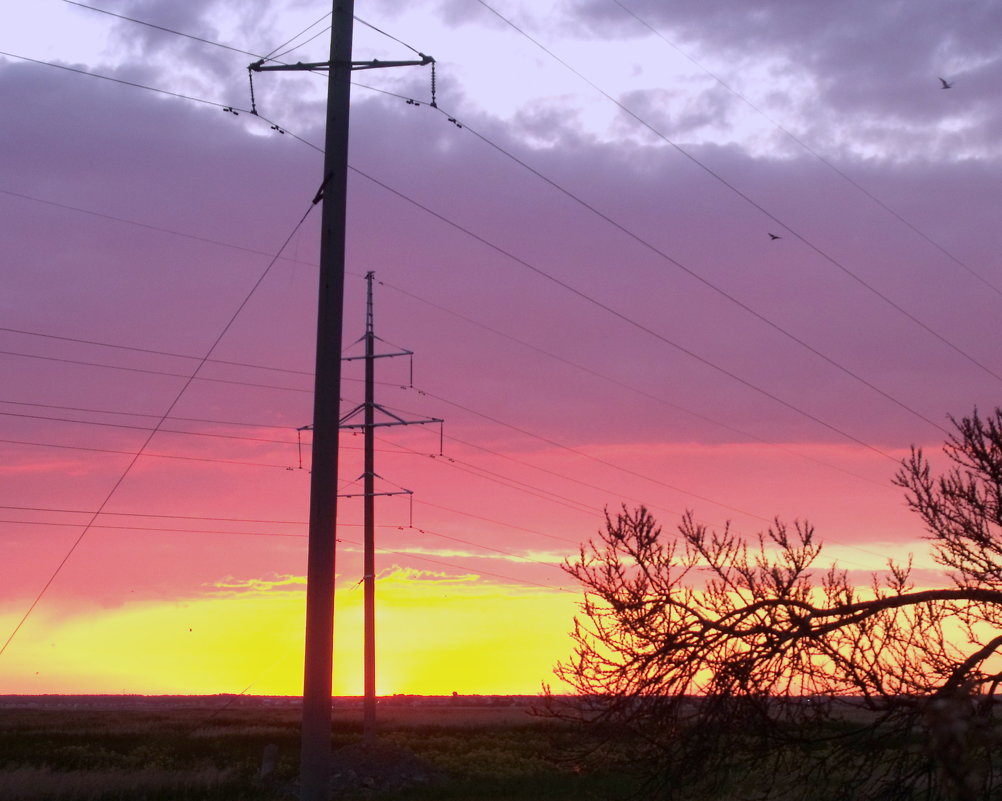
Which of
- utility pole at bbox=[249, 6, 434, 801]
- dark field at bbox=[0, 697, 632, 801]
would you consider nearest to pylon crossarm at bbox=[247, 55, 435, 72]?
utility pole at bbox=[249, 6, 434, 801]

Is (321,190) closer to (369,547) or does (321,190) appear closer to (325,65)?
(325,65)

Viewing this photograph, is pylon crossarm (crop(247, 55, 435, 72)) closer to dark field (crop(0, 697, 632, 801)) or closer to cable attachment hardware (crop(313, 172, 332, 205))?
cable attachment hardware (crop(313, 172, 332, 205))

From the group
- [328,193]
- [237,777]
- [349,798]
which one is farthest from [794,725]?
[237,777]

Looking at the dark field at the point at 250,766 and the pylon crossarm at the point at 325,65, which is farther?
the dark field at the point at 250,766

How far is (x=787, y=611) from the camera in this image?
13.8 metres

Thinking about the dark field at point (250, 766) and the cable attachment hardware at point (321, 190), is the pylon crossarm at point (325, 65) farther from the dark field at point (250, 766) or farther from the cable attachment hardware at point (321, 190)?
the dark field at point (250, 766)

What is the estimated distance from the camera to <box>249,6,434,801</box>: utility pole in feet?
38.4

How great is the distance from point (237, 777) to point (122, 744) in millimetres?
15253

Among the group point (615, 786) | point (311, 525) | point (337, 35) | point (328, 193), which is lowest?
point (615, 786)

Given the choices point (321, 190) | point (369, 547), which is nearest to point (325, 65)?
point (321, 190)

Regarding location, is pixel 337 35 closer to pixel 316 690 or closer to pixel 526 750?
pixel 316 690

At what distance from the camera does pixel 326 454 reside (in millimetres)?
12453

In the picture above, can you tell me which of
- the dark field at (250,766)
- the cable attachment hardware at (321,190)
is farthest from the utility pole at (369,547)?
the cable attachment hardware at (321,190)

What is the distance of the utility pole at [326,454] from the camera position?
38.4 ft
